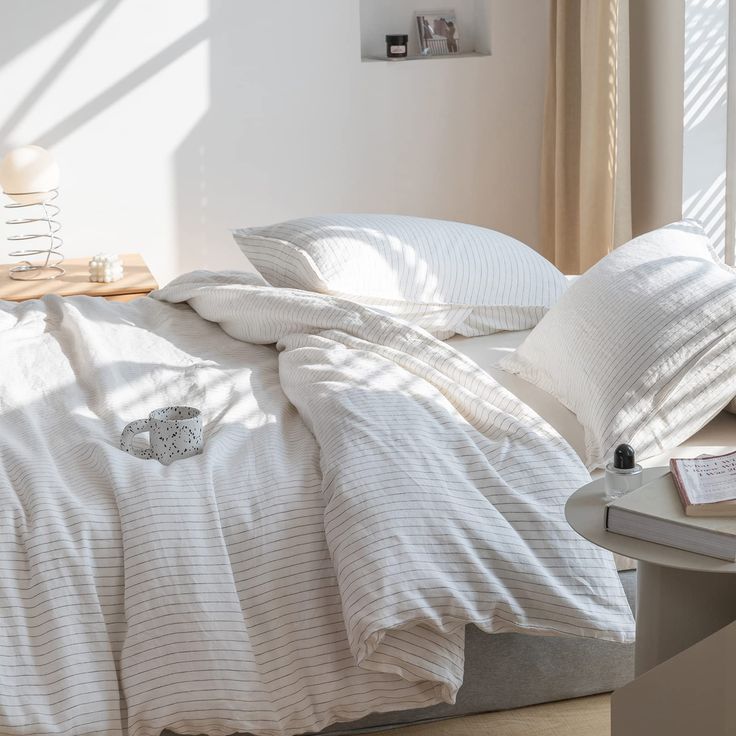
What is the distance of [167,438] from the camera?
1835mm

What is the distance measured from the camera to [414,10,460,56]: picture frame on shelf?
4.69 m

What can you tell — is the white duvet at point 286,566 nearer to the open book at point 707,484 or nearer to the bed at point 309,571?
the bed at point 309,571

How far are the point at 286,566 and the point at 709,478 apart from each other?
2.10 ft

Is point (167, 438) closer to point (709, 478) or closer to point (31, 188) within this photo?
point (709, 478)

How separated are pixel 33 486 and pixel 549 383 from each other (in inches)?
41.5

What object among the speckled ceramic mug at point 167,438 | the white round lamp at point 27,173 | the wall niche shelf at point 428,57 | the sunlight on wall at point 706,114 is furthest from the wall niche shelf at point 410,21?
the speckled ceramic mug at point 167,438

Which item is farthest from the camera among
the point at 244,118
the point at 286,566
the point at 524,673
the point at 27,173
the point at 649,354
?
the point at 244,118

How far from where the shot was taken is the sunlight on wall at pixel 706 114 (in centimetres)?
359

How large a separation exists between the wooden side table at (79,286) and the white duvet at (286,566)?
189 centimetres

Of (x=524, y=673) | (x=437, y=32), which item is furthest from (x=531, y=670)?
(x=437, y=32)

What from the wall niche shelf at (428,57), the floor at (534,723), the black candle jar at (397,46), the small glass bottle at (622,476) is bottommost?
the floor at (534,723)

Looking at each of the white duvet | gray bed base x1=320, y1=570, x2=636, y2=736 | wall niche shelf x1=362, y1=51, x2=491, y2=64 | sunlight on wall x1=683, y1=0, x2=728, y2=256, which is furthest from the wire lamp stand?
gray bed base x1=320, y1=570, x2=636, y2=736

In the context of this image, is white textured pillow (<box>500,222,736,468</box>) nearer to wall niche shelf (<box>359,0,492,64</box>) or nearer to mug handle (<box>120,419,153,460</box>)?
mug handle (<box>120,419,153,460</box>)

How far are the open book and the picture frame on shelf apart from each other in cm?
356
